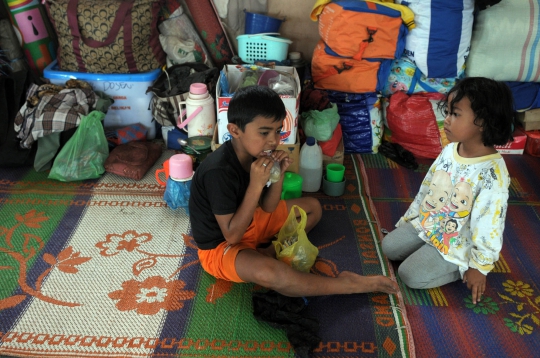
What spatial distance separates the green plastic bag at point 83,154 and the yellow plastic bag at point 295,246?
1311 millimetres

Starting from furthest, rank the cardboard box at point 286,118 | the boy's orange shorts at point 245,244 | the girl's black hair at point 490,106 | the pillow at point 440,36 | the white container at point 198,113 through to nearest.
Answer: the white container at point 198,113, the pillow at point 440,36, the cardboard box at point 286,118, the boy's orange shorts at point 245,244, the girl's black hair at point 490,106

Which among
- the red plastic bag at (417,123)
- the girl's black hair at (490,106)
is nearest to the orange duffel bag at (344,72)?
the red plastic bag at (417,123)

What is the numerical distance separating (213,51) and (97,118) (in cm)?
98

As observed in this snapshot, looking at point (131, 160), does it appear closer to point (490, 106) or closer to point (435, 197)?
point (435, 197)

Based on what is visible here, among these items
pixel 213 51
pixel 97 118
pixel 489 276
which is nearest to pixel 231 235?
pixel 489 276

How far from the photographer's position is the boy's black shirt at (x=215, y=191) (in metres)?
1.73

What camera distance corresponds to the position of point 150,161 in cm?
286

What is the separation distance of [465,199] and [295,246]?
0.70 metres

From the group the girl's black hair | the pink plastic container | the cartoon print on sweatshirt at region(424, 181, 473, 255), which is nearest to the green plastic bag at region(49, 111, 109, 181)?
the pink plastic container

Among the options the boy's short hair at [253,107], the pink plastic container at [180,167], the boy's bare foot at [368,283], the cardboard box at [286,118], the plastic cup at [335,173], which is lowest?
the boy's bare foot at [368,283]

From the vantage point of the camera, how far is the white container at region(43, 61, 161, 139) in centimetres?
303

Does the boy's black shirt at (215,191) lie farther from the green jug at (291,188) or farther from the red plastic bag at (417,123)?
the red plastic bag at (417,123)

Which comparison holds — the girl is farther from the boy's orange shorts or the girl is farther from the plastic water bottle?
the plastic water bottle

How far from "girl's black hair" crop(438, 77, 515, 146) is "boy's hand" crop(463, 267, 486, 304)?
0.53 m
